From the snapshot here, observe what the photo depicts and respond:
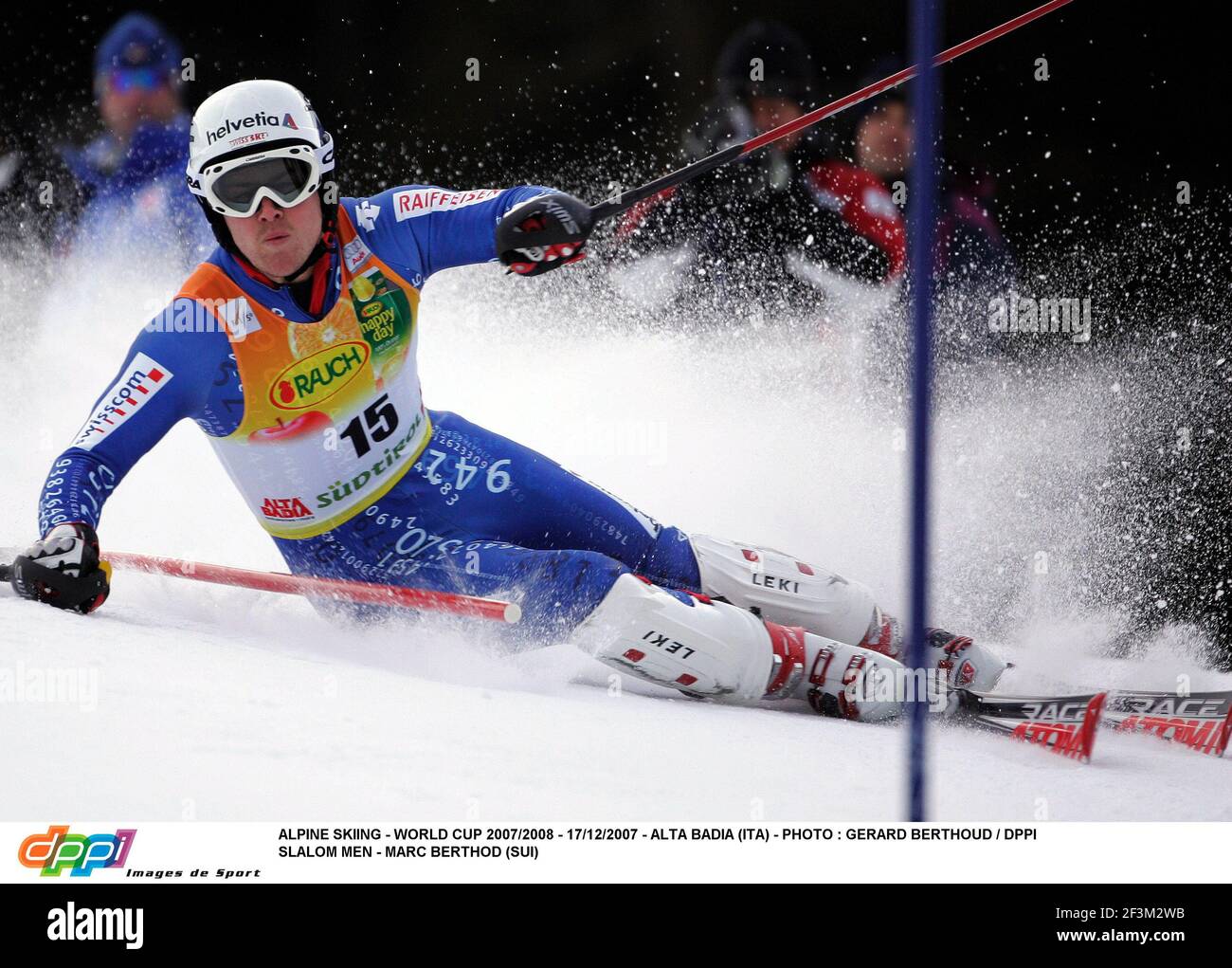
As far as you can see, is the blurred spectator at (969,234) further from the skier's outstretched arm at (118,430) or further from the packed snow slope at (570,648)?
the skier's outstretched arm at (118,430)

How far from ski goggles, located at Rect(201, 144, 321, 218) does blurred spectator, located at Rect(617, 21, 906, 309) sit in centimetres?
235

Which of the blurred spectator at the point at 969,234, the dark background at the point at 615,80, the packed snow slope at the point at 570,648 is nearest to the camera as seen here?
the packed snow slope at the point at 570,648

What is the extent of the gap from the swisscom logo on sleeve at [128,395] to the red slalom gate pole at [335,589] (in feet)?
0.76

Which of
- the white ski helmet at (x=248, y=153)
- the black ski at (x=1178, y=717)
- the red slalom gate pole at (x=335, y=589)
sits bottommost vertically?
the black ski at (x=1178, y=717)

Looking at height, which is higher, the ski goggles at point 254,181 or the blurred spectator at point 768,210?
the blurred spectator at point 768,210

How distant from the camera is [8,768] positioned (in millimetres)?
1383

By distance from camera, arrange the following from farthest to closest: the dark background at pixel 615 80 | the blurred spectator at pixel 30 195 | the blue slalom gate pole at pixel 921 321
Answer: the blurred spectator at pixel 30 195 < the dark background at pixel 615 80 < the blue slalom gate pole at pixel 921 321

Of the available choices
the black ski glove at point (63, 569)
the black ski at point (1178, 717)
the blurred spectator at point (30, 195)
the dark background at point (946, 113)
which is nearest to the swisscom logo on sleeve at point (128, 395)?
the black ski glove at point (63, 569)

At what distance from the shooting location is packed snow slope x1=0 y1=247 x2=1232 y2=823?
1455 millimetres

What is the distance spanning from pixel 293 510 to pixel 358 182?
213cm

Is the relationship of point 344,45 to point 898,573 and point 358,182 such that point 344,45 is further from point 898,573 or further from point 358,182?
point 898,573

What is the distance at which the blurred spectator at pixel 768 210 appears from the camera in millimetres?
4160

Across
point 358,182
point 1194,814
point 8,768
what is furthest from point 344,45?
point 1194,814

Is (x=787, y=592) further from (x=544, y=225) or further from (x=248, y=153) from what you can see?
(x=248, y=153)
